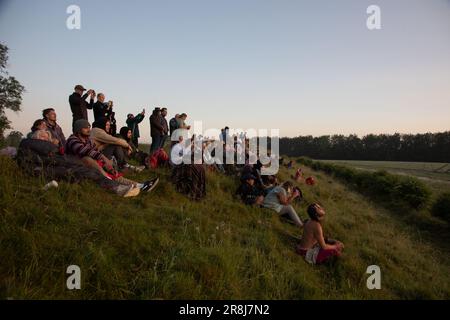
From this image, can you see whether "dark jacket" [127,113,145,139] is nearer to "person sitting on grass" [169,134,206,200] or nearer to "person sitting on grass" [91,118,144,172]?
"person sitting on grass" [91,118,144,172]

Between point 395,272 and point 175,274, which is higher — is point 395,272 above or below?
below

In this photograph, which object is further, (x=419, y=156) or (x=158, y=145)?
(x=419, y=156)

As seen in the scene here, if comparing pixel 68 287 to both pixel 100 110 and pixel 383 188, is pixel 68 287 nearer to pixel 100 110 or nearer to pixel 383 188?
pixel 100 110

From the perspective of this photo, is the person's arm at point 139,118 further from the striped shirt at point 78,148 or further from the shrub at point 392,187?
the shrub at point 392,187

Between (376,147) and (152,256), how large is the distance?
4210 inches

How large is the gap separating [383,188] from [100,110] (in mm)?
20705

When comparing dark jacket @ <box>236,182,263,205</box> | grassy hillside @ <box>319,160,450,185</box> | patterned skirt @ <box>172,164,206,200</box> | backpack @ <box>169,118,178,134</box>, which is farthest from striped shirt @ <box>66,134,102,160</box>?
grassy hillside @ <box>319,160,450,185</box>

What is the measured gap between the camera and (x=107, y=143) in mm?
6848

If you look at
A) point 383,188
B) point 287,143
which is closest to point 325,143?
point 287,143

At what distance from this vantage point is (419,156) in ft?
278

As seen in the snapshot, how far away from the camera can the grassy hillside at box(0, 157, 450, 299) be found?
314 cm

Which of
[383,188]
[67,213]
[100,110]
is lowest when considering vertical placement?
[383,188]

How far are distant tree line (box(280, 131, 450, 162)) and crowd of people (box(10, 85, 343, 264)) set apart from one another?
299 ft

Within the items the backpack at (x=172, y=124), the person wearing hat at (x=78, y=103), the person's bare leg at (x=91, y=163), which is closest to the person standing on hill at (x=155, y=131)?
the backpack at (x=172, y=124)
